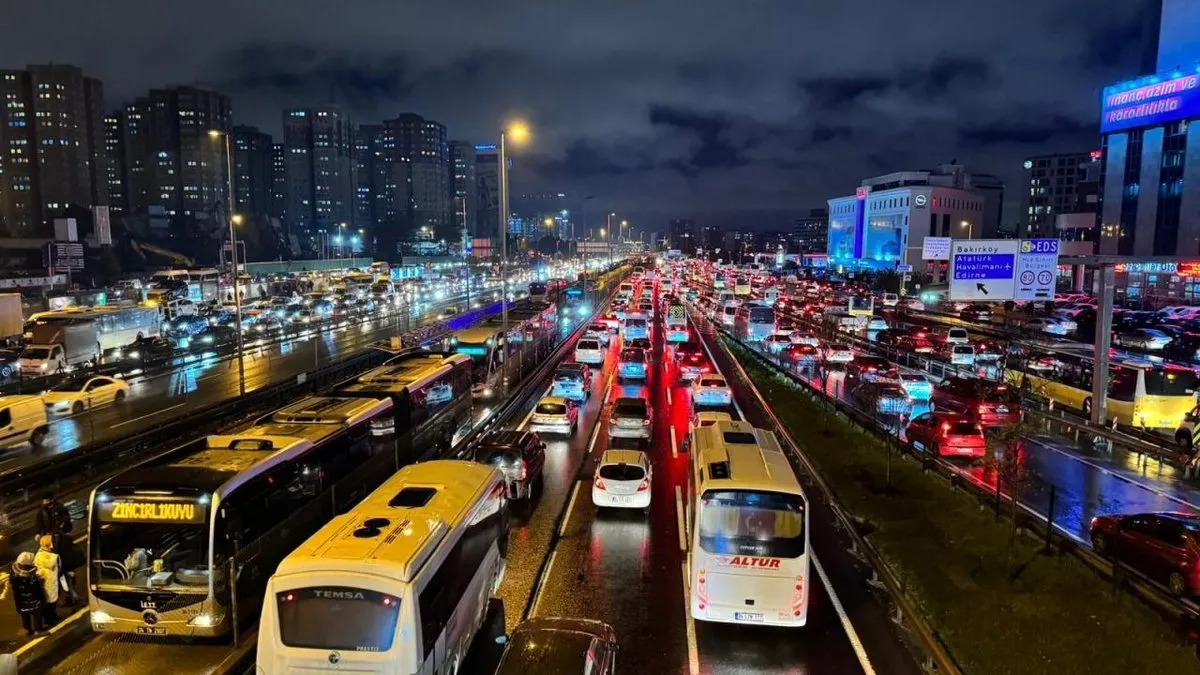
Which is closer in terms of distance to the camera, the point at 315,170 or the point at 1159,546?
the point at 1159,546

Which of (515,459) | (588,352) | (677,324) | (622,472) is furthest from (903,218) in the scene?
(515,459)

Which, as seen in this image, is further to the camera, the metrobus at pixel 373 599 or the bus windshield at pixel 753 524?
the bus windshield at pixel 753 524

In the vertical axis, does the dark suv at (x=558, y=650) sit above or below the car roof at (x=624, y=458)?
above

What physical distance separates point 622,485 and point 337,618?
9544 mm

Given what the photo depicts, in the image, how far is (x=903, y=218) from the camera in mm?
136500

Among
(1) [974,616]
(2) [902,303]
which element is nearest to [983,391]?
(1) [974,616]

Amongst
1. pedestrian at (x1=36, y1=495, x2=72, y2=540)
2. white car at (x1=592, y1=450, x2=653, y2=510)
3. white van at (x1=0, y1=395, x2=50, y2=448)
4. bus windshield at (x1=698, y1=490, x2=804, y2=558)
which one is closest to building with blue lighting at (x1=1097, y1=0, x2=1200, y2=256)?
white car at (x1=592, y1=450, x2=653, y2=510)

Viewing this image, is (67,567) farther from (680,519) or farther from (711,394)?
(711,394)

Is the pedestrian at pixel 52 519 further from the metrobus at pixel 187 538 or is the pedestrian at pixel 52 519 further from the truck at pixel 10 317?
the truck at pixel 10 317

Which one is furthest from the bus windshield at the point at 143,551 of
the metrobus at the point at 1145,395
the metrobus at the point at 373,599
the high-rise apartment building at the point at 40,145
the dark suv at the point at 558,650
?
the high-rise apartment building at the point at 40,145

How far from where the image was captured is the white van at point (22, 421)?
22875mm

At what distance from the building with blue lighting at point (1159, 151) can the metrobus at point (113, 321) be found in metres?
84.5

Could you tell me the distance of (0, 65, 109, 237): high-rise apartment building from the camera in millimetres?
120375

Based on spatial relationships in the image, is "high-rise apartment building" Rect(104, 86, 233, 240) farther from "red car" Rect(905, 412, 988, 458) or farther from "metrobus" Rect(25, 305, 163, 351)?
"red car" Rect(905, 412, 988, 458)
